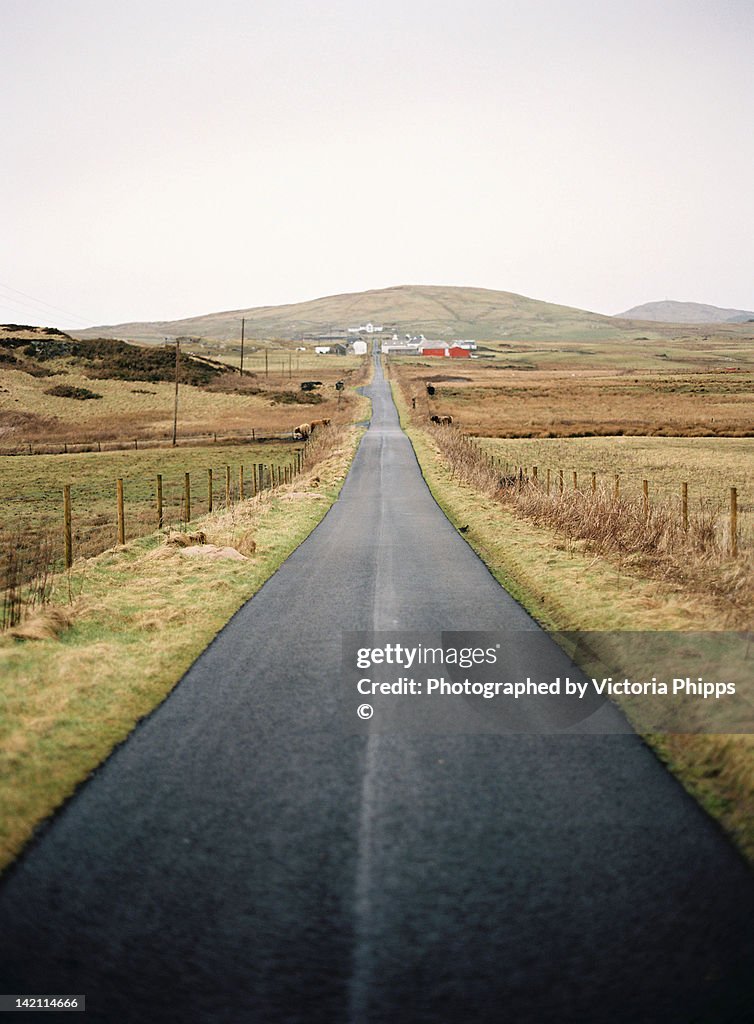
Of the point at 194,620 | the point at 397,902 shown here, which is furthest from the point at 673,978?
the point at 194,620

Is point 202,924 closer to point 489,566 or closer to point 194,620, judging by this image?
point 194,620

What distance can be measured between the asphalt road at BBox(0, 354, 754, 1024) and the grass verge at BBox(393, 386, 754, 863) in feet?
0.83

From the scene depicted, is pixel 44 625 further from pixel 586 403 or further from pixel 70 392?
pixel 586 403

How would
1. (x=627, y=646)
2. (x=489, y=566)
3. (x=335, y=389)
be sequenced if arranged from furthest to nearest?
(x=335, y=389), (x=489, y=566), (x=627, y=646)

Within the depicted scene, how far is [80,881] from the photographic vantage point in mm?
5262

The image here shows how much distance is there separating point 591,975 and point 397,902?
1.07m

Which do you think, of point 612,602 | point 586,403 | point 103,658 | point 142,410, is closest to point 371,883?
point 103,658

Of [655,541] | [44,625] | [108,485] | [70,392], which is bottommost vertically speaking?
[108,485]

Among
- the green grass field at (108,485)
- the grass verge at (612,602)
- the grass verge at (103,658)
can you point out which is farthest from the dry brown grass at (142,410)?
the grass verge at (103,658)

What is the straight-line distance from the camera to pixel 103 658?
10102 millimetres

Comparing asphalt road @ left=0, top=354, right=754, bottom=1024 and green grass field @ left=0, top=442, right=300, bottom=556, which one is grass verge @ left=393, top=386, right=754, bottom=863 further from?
green grass field @ left=0, top=442, right=300, bottom=556

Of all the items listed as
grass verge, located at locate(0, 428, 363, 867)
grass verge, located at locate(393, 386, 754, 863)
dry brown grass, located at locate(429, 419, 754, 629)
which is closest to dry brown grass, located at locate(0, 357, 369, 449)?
dry brown grass, located at locate(429, 419, 754, 629)

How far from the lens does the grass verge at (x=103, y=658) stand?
22.8ft

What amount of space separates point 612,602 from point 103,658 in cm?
650
